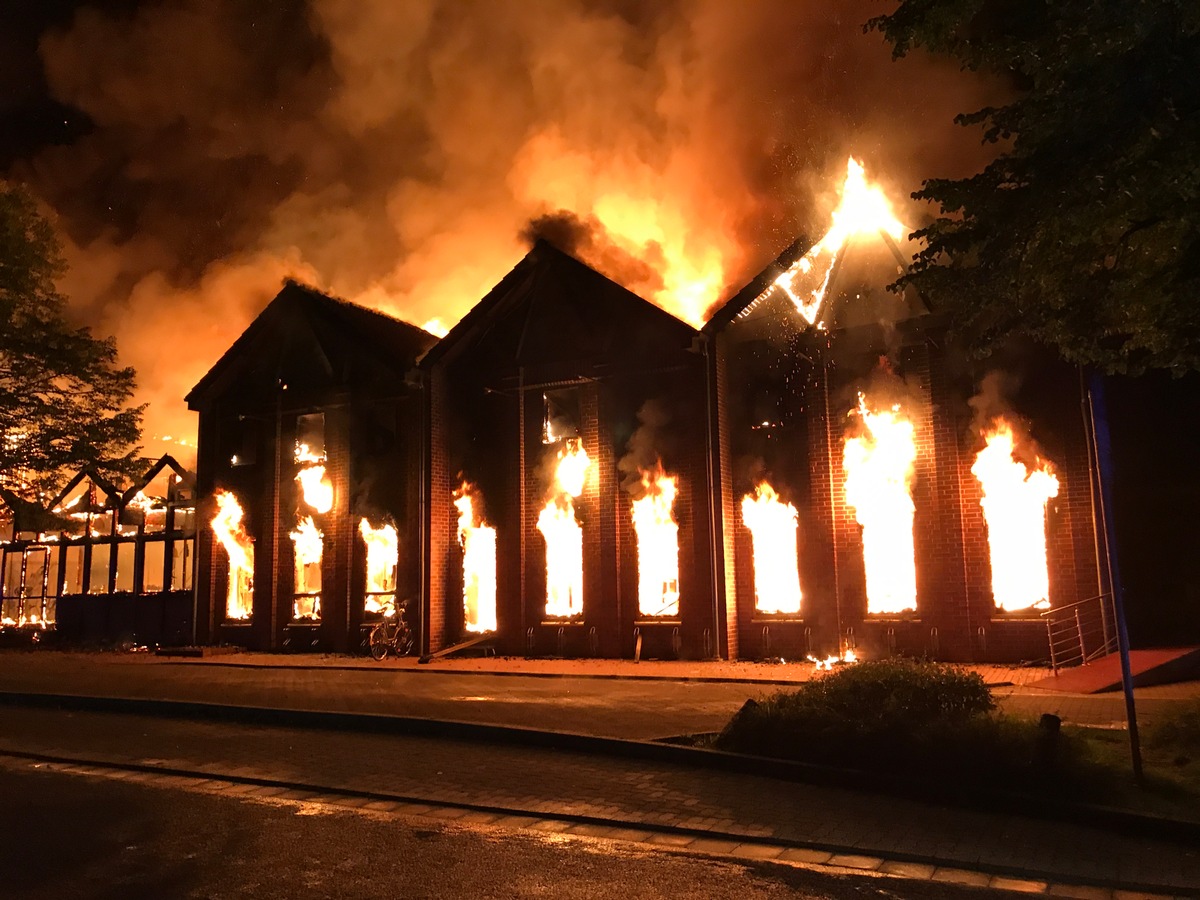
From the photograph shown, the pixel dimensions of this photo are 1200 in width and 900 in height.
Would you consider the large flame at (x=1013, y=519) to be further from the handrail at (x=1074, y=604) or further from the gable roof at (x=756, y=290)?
the gable roof at (x=756, y=290)

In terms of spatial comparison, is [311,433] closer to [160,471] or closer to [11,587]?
[160,471]

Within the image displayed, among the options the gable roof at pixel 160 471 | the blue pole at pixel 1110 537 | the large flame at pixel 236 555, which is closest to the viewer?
the blue pole at pixel 1110 537

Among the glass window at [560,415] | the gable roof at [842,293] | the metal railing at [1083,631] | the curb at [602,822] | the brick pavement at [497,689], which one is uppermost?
the gable roof at [842,293]

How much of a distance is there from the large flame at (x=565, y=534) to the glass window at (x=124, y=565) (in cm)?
1413

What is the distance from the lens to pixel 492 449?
20922 millimetres

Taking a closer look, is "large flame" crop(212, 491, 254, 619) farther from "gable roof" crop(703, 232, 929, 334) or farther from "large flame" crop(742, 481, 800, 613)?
"gable roof" crop(703, 232, 929, 334)

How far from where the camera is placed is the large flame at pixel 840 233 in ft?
59.2

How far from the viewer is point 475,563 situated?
68.5 ft

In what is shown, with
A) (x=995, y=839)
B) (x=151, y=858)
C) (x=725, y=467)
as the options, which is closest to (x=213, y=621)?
(x=725, y=467)

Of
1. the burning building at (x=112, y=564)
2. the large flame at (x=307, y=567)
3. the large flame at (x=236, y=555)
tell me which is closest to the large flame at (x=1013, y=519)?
the large flame at (x=307, y=567)

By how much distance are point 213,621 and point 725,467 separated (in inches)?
557

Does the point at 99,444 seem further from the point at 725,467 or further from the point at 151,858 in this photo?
the point at 151,858

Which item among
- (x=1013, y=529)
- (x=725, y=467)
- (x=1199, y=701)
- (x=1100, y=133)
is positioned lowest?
(x=1199, y=701)

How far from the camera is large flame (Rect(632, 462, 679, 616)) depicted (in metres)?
18.4
